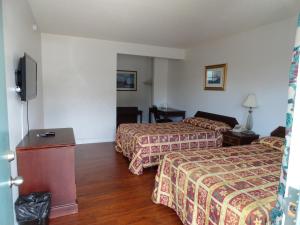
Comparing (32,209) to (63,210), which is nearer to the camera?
(32,209)

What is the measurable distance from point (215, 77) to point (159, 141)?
6.64 feet

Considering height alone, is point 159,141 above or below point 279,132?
below

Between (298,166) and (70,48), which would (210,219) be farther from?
(70,48)

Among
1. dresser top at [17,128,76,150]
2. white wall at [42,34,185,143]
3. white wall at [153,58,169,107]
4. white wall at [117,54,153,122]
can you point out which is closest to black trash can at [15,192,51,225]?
dresser top at [17,128,76,150]

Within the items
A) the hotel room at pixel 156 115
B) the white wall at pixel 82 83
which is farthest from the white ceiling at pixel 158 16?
the white wall at pixel 82 83

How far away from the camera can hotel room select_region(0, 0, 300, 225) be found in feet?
5.11

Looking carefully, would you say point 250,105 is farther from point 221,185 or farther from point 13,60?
point 13,60

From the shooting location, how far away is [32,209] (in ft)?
5.82

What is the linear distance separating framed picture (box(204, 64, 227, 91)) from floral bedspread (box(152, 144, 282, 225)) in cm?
187

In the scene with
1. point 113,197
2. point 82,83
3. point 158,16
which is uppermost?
point 158,16

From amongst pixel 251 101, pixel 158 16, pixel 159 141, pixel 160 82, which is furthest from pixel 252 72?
pixel 160 82

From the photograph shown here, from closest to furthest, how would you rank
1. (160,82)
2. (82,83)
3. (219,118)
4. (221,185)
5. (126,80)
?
(221,185)
(219,118)
(82,83)
(160,82)
(126,80)

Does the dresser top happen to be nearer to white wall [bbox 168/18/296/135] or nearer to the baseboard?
the baseboard

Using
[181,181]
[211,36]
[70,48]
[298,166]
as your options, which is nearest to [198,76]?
[211,36]
